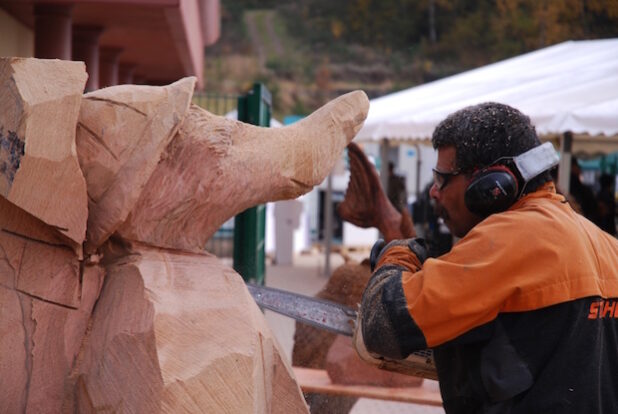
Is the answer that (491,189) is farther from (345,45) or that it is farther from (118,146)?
(345,45)

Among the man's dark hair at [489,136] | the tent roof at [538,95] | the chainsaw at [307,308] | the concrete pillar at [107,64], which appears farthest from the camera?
the concrete pillar at [107,64]

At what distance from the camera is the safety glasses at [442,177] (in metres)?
1.58

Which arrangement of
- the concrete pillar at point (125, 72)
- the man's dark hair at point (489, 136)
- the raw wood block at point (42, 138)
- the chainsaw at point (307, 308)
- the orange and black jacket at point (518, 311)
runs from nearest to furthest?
the raw wood block at point (42, 138) → the orange and black jacket at point (518, 311) → the man's dark hair at point (489, 136) → the chainsaw at point (307, 308) → the concrete pillar at point (125, 72)

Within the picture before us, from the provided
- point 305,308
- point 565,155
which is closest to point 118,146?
point 305,308

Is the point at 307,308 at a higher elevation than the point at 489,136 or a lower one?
lower

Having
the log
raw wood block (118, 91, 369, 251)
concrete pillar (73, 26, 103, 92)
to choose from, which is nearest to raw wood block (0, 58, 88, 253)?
raw wood block (118, 91, 369, 251)

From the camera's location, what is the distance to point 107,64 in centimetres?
800

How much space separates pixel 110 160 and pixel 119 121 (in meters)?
0.07

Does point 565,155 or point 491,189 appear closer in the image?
point 491,189

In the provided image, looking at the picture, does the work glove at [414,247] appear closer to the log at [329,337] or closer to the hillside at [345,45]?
the log at [329,337]

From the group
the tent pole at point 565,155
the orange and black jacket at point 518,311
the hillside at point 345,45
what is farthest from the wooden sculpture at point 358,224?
the hillside at point 345,45

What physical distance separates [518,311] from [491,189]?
22cm

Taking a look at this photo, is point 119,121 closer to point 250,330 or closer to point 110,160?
point 110,160

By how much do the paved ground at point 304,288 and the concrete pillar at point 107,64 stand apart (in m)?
2.70
